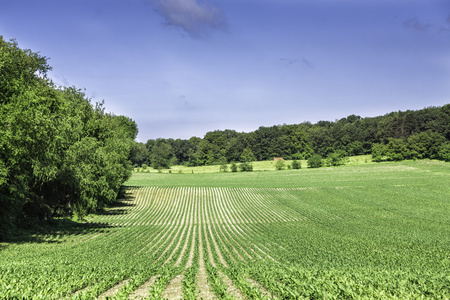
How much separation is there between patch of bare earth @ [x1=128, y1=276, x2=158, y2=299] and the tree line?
9884 centimetres

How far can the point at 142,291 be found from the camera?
1093 cm

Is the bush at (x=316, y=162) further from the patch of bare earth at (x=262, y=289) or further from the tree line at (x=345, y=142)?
the patch of bare earth at (x=262, y=289)

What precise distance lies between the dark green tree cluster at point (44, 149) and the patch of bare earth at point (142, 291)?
562 inches

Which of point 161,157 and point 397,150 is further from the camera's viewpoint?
point 161,157

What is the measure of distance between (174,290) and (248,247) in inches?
591

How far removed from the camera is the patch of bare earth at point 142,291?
10297mm

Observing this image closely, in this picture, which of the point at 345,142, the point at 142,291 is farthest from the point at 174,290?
the point at 345,142

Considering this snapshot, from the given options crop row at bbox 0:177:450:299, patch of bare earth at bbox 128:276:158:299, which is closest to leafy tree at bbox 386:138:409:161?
crop row at bbox 0:177:450:299

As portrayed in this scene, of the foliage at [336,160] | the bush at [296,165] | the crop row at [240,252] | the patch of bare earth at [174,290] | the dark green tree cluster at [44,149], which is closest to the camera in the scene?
the patch of bare earth at [174,290]

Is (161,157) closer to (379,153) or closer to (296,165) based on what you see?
(296,165)

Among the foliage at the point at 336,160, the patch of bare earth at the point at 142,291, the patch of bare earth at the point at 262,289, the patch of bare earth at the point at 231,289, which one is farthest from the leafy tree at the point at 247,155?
the patch of bare earth at the point at 142,291

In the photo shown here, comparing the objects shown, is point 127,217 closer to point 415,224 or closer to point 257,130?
point 415,224

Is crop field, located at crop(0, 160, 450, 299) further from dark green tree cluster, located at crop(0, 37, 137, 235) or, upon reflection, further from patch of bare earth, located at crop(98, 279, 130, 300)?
dark green tree cluster, located at crop(0, 37, 137, 235)

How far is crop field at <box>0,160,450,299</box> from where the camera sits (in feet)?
35.5
